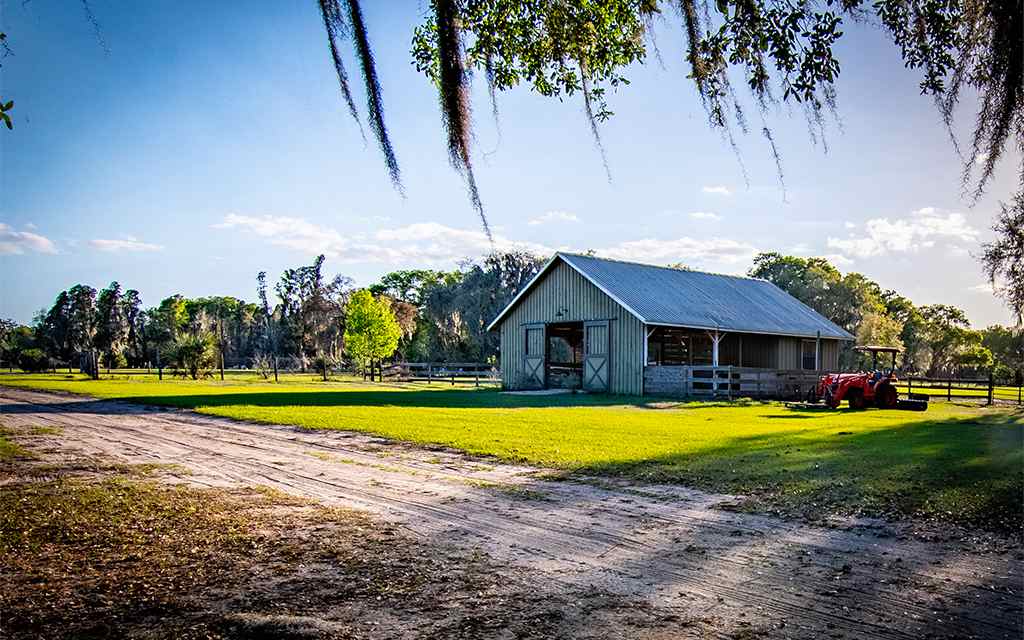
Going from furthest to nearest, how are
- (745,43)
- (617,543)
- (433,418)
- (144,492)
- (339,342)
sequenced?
1. (339,342)
2. (433,418)
3. (144,492)
4. (617,543)
5. (745,43)

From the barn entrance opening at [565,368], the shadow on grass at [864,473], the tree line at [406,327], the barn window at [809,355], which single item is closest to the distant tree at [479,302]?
the tree line at [406,327]

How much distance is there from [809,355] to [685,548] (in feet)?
114

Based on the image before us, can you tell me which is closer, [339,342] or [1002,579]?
[1002,579]

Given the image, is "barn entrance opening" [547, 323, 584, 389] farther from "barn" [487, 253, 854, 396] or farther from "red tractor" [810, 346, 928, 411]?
"red tractor" [810, 346, 928, 411]

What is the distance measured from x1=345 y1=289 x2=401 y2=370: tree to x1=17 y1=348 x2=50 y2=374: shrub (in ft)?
120

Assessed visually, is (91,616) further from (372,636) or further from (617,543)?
(617,543)

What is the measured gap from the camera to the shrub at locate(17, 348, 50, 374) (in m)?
71.4

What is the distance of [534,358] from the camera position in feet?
110

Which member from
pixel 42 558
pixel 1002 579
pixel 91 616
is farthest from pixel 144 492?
pixel 1002 579

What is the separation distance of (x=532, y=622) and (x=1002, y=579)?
316 cm

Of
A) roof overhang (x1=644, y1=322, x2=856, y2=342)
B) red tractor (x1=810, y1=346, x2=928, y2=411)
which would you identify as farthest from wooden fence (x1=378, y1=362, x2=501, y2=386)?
red tractor (x1=810, y1=346, x2=928, y2=411)

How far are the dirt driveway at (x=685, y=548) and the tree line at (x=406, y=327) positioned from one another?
45.4 m

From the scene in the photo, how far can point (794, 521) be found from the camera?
6348mm

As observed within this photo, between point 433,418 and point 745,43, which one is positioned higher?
point 745,43
